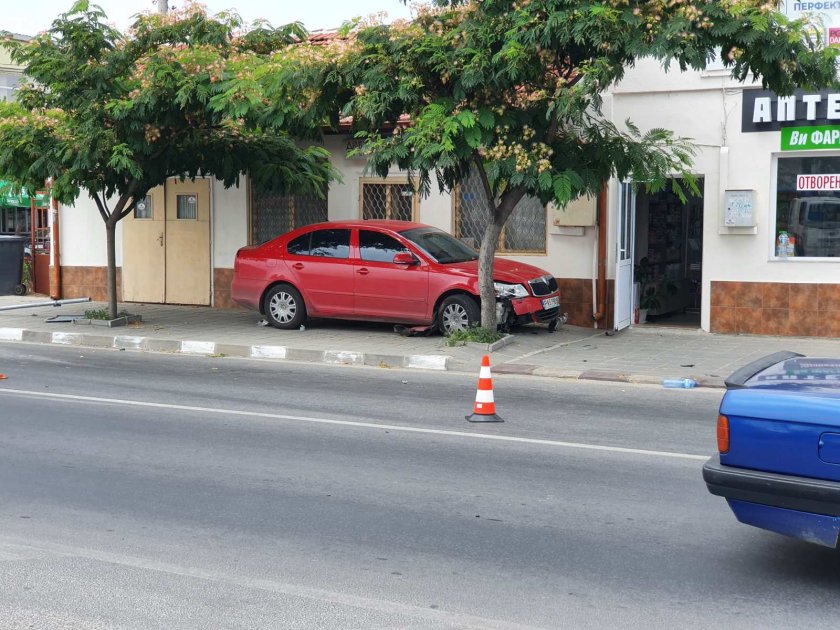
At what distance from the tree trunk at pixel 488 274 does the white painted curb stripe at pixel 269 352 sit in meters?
2.69

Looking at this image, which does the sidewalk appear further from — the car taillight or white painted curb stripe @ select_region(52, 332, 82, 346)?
the car taillight

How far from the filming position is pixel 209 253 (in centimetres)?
1994

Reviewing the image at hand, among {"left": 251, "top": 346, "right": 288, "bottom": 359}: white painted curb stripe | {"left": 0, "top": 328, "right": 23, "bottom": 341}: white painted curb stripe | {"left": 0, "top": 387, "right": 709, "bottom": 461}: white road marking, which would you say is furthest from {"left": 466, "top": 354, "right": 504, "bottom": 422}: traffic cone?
{"left": 0, "top": 328, "right": 23, "bottom": 341}: white painted curb stripe

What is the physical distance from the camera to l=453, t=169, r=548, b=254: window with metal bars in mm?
17344

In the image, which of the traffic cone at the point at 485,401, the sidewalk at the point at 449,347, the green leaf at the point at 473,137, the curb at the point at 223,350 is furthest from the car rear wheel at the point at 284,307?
the traffic cone at the point at 485,401

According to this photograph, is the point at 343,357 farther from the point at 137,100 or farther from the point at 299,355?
the point at 137,100

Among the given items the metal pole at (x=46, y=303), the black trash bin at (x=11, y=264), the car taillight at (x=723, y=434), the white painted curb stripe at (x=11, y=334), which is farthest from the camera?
the black trash bin at (x=11, y=264)

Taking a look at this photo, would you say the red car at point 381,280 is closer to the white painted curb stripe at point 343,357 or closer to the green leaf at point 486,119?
the white painted curb stripe at point 343,357

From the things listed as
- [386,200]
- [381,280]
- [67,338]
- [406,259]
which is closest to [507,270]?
[406,259]

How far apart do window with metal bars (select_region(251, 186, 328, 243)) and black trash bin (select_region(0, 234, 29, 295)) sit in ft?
18.2

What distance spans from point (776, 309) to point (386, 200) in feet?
22.1

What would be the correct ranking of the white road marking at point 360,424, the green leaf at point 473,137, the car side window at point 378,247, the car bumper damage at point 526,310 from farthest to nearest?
1. the car side window at point 378,247
2. the car bumper damage at point 526,310
3. the green leaf at point 473,137
4. the white road marking at point 360,424

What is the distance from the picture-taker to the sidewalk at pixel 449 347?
13.1 meters

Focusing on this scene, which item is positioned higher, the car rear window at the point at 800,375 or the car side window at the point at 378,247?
the car side window at the point at 378,247
